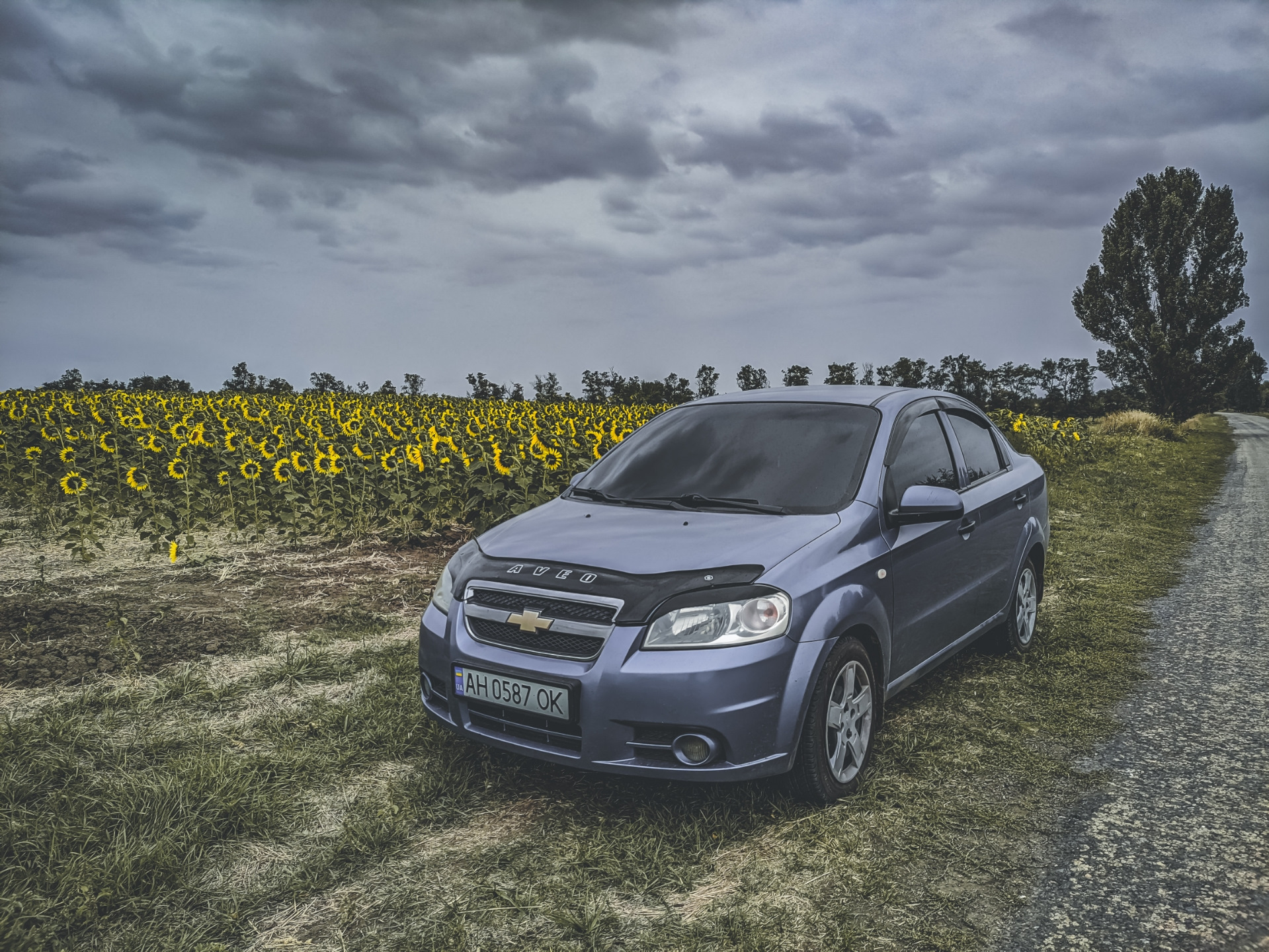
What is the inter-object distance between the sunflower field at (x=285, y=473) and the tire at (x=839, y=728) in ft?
16.4

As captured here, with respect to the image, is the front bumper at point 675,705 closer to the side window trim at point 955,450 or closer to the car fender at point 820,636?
the car fender at point 820,636

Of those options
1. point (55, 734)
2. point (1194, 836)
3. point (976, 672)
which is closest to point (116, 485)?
point (55, 734)

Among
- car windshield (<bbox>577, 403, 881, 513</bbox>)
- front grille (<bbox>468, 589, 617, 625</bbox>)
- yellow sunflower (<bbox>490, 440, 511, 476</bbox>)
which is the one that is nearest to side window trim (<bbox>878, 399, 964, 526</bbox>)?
car windshield (<bbox>577, 403, 881, 513</bbox>)

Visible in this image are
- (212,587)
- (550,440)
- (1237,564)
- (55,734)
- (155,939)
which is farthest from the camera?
(550,440)

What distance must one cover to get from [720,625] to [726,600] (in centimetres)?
9

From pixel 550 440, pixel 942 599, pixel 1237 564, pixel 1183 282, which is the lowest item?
pixel 1237 564

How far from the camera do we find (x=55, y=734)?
4027 mm

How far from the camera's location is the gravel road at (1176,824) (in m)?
2.65

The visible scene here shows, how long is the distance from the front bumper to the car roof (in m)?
1.64

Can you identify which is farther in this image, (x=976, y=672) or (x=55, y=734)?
(x=976, y=672)

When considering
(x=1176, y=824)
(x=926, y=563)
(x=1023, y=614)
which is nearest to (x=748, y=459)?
(x=926, y=563)

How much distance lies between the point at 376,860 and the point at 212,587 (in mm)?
4540

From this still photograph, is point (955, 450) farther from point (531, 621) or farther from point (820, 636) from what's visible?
point (531, 621)

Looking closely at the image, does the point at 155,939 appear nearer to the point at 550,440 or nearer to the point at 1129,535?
the point at 550,440
